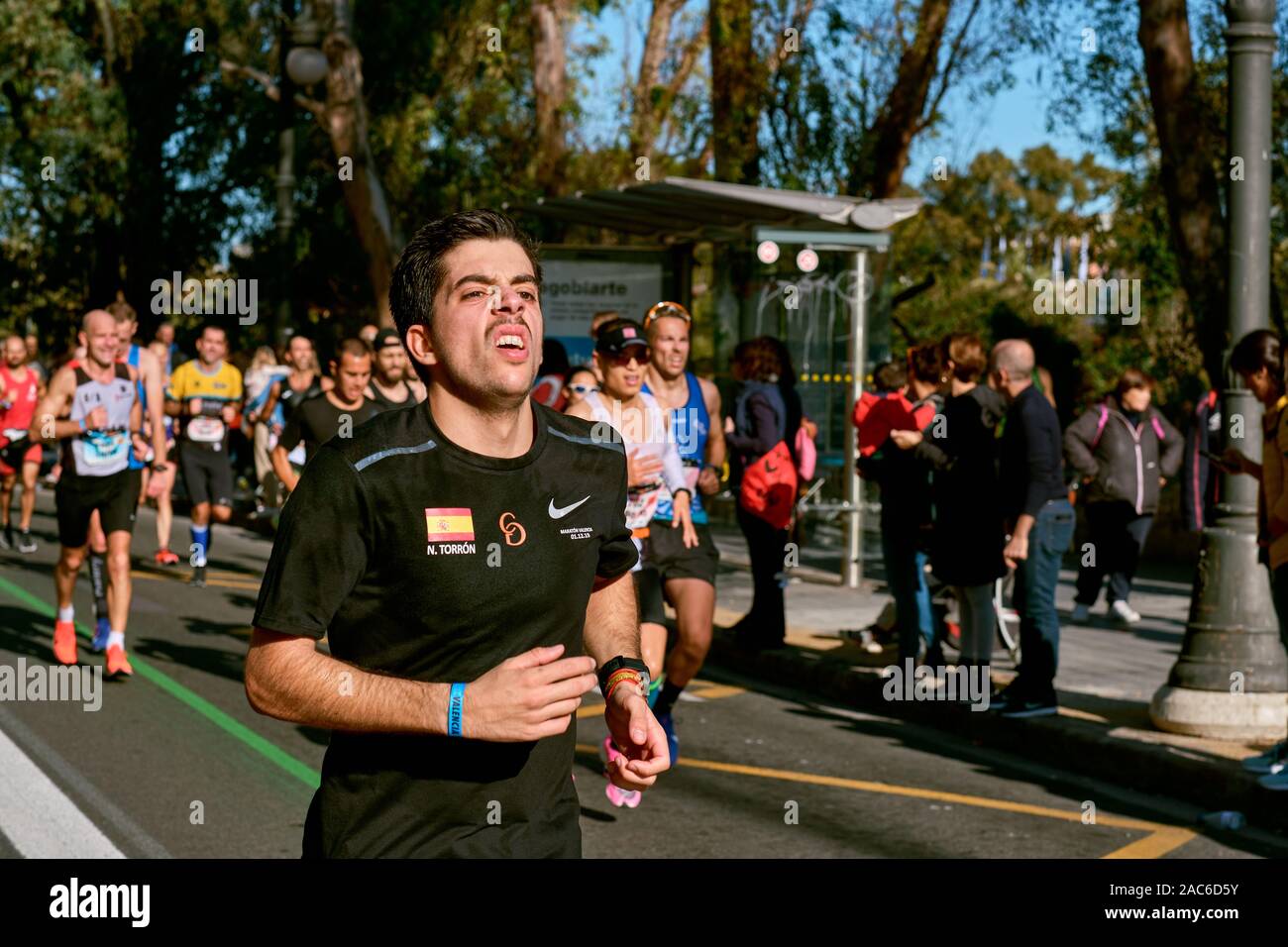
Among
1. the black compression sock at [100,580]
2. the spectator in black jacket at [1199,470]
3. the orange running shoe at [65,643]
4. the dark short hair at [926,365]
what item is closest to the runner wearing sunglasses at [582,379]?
the dark short hair at [926,365]

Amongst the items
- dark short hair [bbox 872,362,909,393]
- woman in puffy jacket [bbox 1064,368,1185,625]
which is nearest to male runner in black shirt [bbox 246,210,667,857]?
dark short hair [bbox 872,362,909,393]

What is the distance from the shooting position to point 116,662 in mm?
9617

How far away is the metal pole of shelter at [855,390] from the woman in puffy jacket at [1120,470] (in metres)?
1.74

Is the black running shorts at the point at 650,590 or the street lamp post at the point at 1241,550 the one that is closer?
the black running shorts at the point at 650,590

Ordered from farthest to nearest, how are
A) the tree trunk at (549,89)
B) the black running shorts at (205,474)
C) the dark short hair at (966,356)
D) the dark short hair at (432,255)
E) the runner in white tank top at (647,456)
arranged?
the tree trunk at (549,89), the black running shorts at (205,474), the dark short hair at (966,356), the runner in white tank top at (647,456), the dark short hair at (432,255)

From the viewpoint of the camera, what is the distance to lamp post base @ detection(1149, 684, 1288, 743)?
801cm

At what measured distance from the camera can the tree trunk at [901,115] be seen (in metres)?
17.2

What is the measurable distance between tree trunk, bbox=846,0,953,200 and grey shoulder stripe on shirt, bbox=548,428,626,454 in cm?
1456

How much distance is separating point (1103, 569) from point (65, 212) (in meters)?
22.0

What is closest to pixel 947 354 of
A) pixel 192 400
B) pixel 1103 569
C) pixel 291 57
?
pixel 1103 569

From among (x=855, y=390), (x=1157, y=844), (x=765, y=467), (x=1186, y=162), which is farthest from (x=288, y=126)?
(x=1157, y=844)

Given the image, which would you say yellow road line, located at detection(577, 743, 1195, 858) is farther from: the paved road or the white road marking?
the white road marking

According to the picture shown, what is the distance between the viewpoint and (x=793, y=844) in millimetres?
6605

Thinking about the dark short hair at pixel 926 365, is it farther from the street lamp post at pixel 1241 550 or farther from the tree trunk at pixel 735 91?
the tree trunk at pixel 735 91
